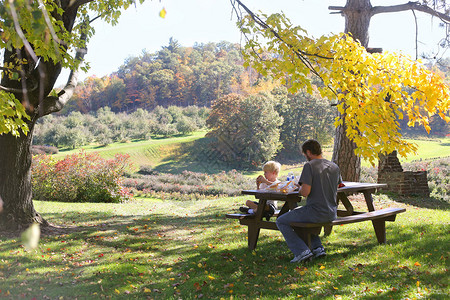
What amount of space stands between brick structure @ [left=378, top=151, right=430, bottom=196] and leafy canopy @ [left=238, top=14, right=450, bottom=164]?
599cm

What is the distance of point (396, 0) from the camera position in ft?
34.1

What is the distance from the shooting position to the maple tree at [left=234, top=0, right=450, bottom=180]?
4.84 metres

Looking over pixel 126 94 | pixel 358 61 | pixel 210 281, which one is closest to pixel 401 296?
pixel 210 281

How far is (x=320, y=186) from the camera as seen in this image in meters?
4.29

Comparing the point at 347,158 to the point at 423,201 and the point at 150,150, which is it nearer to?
the point at 423,201

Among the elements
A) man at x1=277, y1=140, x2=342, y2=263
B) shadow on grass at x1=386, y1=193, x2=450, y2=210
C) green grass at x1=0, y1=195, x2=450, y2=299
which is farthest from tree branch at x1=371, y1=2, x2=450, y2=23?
man at x1=277, y1=140, x2=342, y2=263

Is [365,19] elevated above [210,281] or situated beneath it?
elevated above

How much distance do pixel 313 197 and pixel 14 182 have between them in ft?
16.7

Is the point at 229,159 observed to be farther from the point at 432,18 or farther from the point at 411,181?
the point at 432,18

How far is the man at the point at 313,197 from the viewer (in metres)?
4.29

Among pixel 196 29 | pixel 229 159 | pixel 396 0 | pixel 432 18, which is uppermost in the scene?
pixel 196 29

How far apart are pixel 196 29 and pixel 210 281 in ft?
204

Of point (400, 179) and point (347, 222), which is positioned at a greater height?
point (347, 222)

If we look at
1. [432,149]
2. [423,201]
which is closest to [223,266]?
[423,201]
